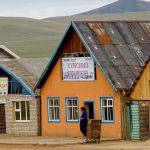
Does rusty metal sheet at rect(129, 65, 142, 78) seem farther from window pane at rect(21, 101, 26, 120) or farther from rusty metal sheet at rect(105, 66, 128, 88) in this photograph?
window pane at rect(21, 101, 26, 120)

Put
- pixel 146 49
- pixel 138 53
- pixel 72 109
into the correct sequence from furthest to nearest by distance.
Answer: pixel 72 109 < pixel 146 49 < pixel 138 53

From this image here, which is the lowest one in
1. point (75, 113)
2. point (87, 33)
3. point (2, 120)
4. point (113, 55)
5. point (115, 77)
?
point (2, 120)

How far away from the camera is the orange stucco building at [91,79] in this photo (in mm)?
42406

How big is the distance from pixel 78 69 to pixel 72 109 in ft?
6.89

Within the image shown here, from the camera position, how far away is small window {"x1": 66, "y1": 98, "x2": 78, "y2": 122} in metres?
44.8

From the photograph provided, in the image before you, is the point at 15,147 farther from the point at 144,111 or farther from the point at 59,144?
the point at 144,111

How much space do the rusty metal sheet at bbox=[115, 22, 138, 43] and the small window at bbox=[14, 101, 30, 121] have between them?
6290 millimetres

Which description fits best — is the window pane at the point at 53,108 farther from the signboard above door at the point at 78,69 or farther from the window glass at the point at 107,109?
the window glass at the point at 107,109

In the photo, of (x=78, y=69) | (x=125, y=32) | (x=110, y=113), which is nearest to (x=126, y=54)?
(x=125, y=32)

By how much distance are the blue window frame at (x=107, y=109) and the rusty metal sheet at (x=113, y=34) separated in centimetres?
299

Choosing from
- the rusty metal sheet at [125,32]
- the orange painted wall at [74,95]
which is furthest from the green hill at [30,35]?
the rusty metal sheet at [125,32]

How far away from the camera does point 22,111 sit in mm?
47344

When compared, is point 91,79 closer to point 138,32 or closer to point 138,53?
point 138,53

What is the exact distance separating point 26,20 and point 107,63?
124270 millimetres
